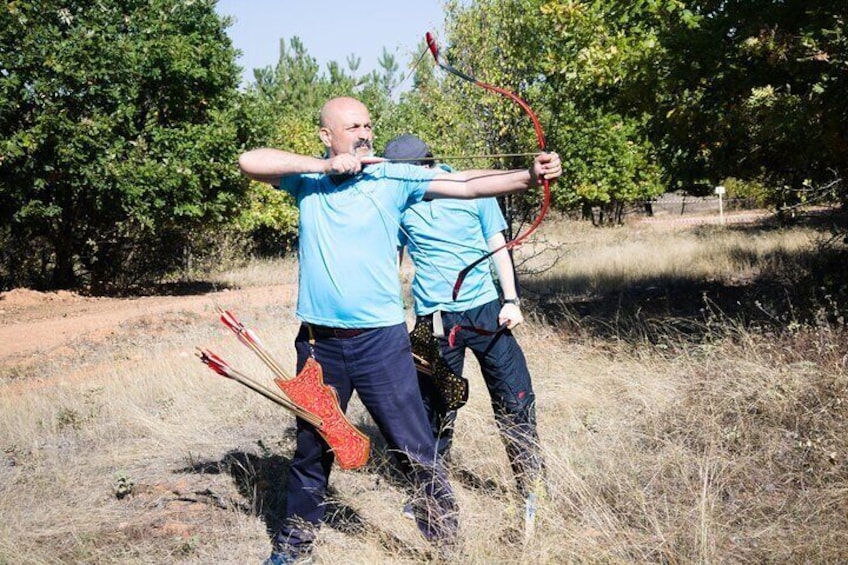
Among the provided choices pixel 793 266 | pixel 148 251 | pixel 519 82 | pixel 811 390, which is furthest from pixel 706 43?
pixel 148 251

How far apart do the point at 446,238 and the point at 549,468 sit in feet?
4.48

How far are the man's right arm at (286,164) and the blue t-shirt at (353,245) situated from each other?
11 centimetres

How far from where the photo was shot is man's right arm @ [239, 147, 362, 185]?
368cm

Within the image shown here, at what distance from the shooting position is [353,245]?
3.83 metres

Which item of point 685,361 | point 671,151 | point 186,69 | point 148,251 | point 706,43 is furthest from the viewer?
point 148,251

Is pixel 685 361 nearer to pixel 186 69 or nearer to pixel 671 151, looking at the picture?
pixel 671 151

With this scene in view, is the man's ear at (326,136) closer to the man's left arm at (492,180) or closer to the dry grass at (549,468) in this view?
the man's left arm at (492,180)

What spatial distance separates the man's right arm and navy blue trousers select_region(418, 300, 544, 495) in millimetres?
1304

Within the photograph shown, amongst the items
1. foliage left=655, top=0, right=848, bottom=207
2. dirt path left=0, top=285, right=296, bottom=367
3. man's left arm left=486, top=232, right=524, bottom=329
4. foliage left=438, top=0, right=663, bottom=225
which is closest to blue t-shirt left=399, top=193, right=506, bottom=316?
man's left arm left=486, top=232, right=524, bottom=329

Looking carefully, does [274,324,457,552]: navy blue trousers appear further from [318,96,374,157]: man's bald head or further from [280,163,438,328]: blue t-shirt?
[318,96,374,157]: man's bald head

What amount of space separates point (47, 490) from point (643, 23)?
7.66 metres

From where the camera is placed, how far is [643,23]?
997cm

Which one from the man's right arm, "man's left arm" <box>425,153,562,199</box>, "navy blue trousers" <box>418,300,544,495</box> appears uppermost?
the man's right arm

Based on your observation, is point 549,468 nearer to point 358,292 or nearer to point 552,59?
point 358,292
